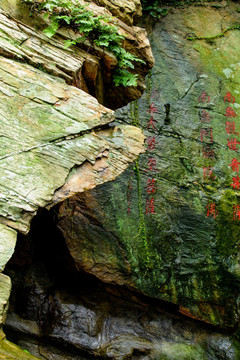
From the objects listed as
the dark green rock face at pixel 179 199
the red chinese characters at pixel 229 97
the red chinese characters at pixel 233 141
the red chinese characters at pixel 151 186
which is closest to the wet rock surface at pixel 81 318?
the dark green rock face at pixel 179 199

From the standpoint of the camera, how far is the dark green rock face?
5.83m

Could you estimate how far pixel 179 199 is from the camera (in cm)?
648

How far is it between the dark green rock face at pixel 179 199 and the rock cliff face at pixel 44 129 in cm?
237

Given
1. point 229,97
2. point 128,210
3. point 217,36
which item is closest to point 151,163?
point 128,210

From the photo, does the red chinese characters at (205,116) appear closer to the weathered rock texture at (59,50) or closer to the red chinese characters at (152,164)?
the red chinese characters at (152,164)

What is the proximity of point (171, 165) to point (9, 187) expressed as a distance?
14.4 feet

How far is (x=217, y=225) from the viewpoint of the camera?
6.37 meters

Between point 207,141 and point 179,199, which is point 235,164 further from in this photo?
point 179,199

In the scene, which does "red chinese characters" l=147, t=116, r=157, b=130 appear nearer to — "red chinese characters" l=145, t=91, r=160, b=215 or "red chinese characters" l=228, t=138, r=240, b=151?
"red chinese characters" l=145, t=91, r=160, b=215

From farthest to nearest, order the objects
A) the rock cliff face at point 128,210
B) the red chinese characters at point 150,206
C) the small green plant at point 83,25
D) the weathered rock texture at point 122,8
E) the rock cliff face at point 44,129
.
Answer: the red chinese characters at point 150,206
the weathered rock texture at point 122,8
the small green plant at point 83,25
the rock cliff face at point 128,210
the rock cliff face at point 44,129

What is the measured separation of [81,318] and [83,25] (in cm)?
472

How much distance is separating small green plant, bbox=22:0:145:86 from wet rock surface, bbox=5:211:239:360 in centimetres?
314

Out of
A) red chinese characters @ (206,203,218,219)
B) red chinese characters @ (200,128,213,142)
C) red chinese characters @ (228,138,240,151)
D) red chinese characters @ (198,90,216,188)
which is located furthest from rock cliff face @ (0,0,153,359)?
red chinese characters @ (228,138,240,151)

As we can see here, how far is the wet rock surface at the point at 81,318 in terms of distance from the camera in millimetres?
5434
